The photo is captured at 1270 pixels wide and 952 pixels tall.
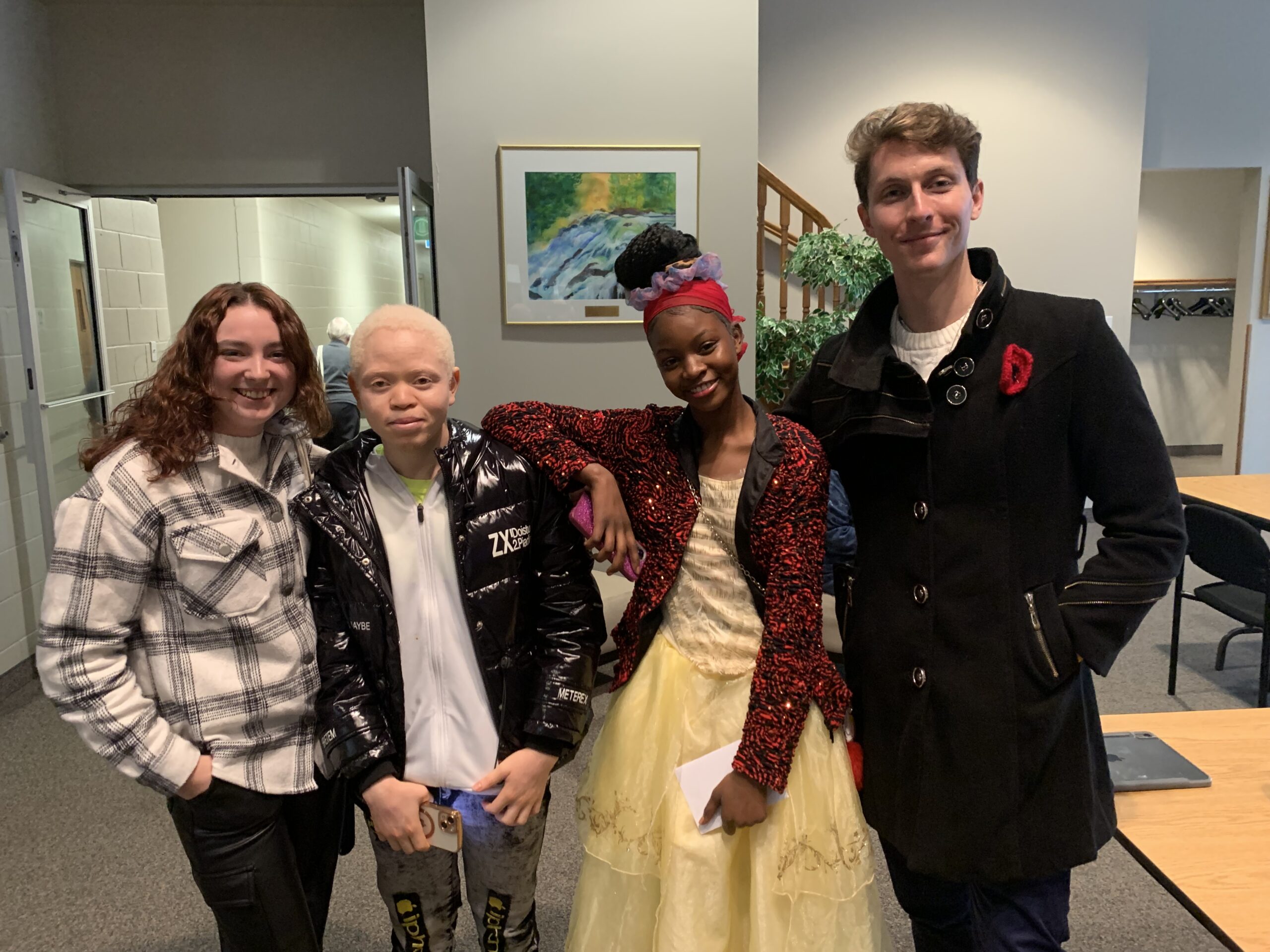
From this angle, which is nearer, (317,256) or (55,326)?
(55,326)

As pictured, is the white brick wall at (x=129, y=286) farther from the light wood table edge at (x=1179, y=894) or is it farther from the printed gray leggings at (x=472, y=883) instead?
the light wood table edge at (x=1179, y=894)

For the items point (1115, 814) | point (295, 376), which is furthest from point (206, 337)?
point (1115, 814)

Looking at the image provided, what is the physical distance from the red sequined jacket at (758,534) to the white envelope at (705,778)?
0.05 metres

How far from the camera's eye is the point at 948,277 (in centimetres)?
122

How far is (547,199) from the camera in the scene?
3.65 meters

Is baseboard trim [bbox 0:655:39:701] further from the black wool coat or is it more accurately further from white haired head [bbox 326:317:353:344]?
the black wool coat

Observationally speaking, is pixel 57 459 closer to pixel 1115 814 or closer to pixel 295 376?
pixel 295 376

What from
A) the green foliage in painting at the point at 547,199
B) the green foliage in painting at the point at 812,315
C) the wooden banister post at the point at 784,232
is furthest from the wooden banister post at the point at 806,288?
the green foliage in painting at the point at 547,199

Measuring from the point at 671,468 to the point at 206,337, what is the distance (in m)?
0.72

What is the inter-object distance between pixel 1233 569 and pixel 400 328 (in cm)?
300

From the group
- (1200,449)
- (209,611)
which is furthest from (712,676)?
(1200,449)

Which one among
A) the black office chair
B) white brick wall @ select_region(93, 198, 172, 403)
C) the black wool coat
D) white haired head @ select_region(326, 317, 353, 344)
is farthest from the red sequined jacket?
white haired head @ select_region(326, 317, 353, 344)

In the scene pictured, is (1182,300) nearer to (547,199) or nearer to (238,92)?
(547,199)

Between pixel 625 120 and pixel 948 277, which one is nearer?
pixel 948 277
